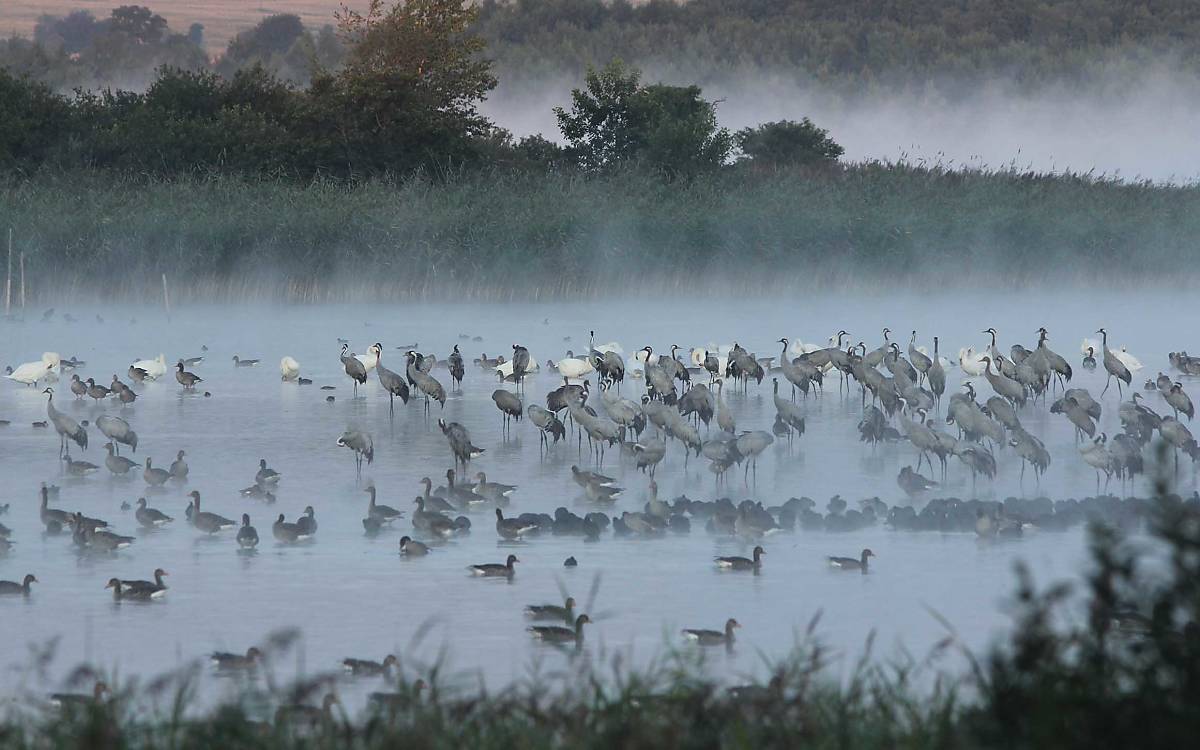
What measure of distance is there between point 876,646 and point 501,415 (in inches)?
332

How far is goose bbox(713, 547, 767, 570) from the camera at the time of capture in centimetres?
898

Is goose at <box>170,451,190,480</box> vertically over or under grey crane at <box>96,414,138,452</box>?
under

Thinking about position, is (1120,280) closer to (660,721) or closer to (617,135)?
(617,135)

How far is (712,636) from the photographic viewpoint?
7418 mm

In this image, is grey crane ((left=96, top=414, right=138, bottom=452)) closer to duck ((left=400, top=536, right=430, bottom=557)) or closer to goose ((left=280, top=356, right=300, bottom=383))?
duck ((left=400, top=536, right=430, bottom=557))

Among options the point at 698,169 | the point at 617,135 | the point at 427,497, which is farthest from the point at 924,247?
the point at 427,497

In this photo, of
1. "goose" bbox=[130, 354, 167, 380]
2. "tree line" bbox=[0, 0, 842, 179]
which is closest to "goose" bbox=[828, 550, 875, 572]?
"goose" bbox=[130, 354, 167, 380]

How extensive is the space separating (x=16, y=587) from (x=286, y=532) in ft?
5.49

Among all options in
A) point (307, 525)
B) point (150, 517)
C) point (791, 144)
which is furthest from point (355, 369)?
point (791, 144)

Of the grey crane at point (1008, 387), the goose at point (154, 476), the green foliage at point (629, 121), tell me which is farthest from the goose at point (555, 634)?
the green foliage at point (629, 121)

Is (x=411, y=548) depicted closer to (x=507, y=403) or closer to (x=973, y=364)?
(x=507, y=403)

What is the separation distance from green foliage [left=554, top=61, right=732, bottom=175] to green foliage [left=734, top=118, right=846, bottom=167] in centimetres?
211

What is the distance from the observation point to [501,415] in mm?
15734

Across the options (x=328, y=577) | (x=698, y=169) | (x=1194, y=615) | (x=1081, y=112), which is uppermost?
(x=1081, y=112)
